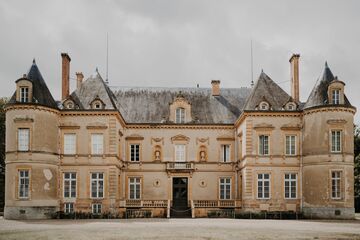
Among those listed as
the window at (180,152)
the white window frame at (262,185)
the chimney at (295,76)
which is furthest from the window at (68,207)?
the chimney at (295,76)

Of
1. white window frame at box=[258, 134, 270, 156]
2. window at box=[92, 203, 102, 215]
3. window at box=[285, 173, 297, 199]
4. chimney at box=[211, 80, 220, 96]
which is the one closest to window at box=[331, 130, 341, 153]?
window at box=[285, 173, 297, 199]

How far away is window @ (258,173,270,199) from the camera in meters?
35.7

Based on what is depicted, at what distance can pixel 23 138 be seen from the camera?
33.7 metres

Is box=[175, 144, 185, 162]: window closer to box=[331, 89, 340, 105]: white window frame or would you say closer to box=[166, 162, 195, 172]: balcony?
box=[166, 162, 195, 172]: balcony

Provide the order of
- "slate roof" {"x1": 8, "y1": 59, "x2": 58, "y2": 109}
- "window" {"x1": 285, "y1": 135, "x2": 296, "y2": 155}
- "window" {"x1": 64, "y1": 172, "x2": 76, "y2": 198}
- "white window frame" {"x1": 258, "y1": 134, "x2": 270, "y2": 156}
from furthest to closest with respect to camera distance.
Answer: "window" {"x1": 285, "y1": 135, "x2": 296, "y2": 155}
"white window frame" {"x1": 258, "y1": 134, "x2": 270, "y2": 156}
"window" {"x1": 64, "y1": 172, "x2": 76, "y2": 198}
"slate roof" {"x1": 8, "y1": 59, "x2": 58, "y2": 109}

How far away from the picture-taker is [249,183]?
3559 cm

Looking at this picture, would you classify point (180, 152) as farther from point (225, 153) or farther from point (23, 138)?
point (23, 138)

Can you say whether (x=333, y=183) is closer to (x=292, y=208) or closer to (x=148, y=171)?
(x=292, y=208)

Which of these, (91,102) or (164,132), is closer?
(91,102)

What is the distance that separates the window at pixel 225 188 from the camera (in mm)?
40250

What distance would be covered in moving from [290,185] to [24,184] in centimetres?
1741

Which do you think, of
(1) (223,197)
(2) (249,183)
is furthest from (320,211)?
(1) (223,197)

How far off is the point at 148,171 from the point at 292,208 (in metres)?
11.1

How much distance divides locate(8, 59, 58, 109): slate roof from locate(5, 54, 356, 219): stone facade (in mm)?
79
